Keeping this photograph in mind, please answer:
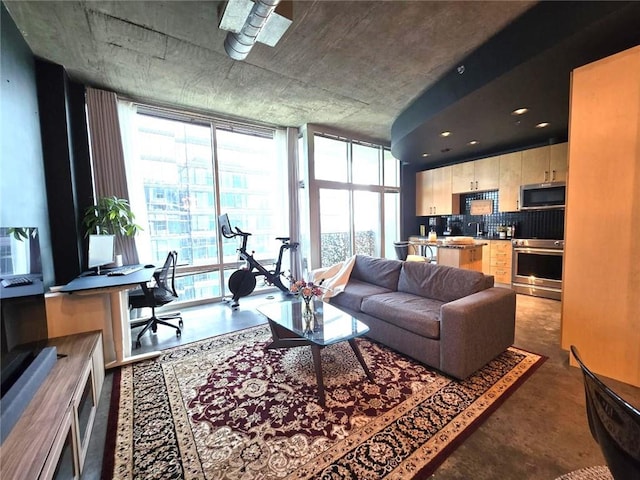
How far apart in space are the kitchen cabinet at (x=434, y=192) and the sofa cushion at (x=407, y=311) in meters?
3.93

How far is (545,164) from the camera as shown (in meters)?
4.60

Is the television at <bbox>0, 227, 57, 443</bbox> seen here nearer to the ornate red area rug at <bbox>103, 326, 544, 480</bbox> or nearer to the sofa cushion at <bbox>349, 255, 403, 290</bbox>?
the ornate red area rug at <bbox>103, 326, 544, 480</bbox>

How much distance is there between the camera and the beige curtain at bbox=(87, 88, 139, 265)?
11.3 ft

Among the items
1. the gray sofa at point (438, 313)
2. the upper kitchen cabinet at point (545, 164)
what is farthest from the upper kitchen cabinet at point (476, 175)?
the gray sofa at point (438, 313)

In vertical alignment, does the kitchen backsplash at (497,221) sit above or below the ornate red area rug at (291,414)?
above

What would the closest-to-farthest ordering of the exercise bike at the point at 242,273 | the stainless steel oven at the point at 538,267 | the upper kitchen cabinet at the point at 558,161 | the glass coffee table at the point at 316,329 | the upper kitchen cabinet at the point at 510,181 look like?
the glass coffee table at the point at 316,329, the exercise bike at the point at 242,273, the stainless steel oven at the point at 538,267, the upper kitchen cabinet at the point at 558,161, the upper kitchen cabinet at the point at 510,181

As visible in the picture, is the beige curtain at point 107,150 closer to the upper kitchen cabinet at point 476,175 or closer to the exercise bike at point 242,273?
the exercise bike at point 242,273

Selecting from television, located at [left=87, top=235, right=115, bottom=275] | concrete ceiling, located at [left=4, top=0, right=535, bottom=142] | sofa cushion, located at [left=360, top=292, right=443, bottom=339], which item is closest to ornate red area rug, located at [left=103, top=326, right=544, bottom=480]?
sofa cushion, located at [left=360, top=292, right=443, bottom=339]

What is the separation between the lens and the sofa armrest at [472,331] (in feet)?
6.77

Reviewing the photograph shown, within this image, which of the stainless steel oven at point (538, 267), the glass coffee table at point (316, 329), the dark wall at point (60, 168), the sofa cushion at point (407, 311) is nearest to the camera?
the glass coffee table at point (316, 329)

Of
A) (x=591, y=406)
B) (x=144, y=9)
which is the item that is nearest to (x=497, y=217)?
(x=591, y=406)

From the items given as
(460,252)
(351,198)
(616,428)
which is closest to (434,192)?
(351,198)

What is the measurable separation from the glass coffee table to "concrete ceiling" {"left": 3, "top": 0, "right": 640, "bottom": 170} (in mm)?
2622

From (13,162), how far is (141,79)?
180cm
